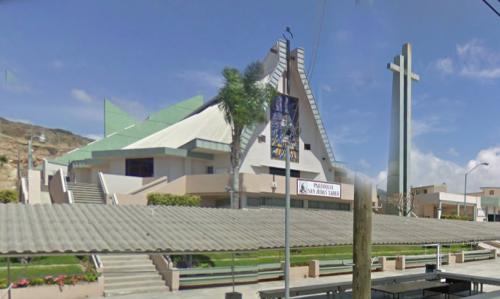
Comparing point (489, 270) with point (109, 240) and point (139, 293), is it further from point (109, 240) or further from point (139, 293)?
point (109, 240)

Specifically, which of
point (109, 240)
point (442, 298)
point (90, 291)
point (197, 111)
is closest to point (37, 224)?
point (109, 240)

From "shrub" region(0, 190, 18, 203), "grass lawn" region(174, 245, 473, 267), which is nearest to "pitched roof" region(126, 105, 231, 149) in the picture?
"shrub" region(0, 190, 18, 203)

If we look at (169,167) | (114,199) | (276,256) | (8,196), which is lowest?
(276,256)

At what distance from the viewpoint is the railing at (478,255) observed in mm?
31248

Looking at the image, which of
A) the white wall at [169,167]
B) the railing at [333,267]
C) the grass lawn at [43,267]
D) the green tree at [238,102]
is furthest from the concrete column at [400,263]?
the white wall at [169,167]

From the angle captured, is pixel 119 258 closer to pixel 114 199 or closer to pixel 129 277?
pixel 129 277

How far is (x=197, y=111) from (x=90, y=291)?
1758 inches

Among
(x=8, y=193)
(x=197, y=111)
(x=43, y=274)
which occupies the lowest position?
(x=43, y=274)

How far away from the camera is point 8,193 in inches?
1105

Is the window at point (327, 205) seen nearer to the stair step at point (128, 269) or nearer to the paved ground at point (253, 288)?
the paved ground at point (253, 288)

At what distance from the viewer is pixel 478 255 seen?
32219 millimetres

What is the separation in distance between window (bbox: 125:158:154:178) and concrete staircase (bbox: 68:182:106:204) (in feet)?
20.1

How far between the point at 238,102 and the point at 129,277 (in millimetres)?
16318

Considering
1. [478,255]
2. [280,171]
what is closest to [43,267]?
[280,171]
